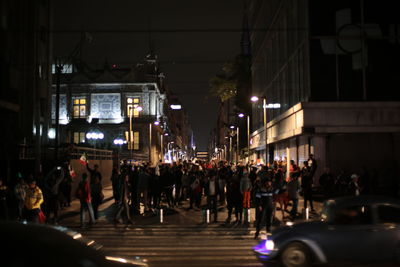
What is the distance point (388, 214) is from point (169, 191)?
569 inches

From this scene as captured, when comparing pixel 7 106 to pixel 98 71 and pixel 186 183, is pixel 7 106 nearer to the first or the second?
pixel 186 183

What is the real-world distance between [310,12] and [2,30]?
19.0 m

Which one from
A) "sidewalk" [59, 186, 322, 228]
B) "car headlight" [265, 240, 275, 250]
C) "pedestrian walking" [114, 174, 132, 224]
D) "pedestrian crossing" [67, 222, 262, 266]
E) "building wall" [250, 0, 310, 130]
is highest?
"building wall" [250, 0, 310, 130]

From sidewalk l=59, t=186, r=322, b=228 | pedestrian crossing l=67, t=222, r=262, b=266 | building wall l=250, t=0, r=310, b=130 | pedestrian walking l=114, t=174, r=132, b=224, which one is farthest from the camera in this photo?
building wall l=250, t=0, r=310, b=130

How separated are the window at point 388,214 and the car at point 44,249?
22.0 feet

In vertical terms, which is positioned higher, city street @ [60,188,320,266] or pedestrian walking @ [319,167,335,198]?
pedestrian walking @ [319,167,335,198]

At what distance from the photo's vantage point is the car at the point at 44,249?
3.77 m

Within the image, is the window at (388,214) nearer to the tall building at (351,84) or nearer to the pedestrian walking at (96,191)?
the pedestrian walking at (96,191)

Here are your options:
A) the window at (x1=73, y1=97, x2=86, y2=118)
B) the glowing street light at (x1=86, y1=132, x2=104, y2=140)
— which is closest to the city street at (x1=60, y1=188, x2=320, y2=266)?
the glowing street light at (x1=86, y1=132, x2=104, y2=140)

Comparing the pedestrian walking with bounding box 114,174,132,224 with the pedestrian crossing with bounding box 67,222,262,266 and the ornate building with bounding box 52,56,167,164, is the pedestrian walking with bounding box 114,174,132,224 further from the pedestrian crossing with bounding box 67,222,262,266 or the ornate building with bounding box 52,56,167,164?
the ornate building with bounding box 52,56,167,164

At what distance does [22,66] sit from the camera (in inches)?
1321

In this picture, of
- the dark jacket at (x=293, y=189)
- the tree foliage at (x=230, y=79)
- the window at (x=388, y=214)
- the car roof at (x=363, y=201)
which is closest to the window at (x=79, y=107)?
the tree foliage at (x=230, y=79)

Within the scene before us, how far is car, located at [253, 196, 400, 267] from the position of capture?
9.35m

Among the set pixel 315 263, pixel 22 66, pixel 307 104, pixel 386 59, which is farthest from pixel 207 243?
pixel 22 66
